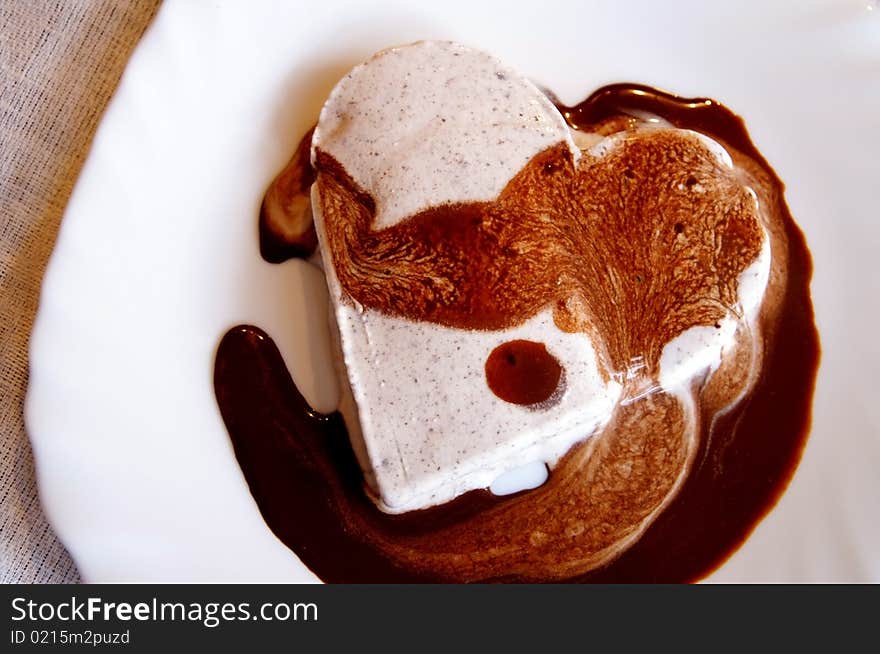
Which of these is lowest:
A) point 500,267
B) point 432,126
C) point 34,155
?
point 34,155

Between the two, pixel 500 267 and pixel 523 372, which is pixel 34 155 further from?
pixel 523 372

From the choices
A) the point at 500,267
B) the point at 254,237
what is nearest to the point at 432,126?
the point at 500,267

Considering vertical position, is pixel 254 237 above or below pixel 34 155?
above

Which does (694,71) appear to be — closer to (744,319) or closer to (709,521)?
(744,319)

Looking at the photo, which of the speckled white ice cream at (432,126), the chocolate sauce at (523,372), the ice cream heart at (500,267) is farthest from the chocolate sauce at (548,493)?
the chocolate sauce at (523,372)

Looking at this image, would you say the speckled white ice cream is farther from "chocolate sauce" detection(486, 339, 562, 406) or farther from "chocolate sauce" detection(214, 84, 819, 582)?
"chocolate sauce" detection(486, 339, 562, 406)

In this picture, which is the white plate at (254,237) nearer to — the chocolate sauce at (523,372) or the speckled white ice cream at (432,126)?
the speckled white ice cream at (432,126)

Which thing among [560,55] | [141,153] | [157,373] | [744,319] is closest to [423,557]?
[157,373]
